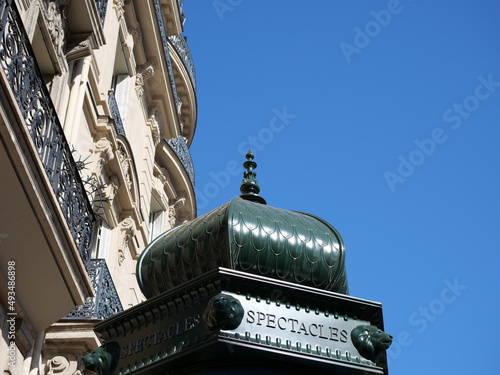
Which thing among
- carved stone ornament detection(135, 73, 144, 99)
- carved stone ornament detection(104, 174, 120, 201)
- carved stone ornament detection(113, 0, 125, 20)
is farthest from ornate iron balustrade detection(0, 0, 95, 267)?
carved stone ornament detection(135, 73, 144, 99)

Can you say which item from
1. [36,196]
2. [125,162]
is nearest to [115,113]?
[125,162]

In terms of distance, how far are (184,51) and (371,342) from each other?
18.4m

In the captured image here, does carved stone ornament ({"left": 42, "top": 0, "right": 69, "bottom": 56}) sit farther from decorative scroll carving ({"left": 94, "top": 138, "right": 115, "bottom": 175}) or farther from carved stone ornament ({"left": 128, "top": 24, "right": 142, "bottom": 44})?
carved stone ornament ({"left": 128, "top": 24, "right": 142, "bottom": 44})

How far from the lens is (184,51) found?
2059cm

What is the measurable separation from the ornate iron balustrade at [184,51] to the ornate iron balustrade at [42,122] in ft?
38.8

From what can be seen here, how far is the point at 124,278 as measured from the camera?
13953 millimetres

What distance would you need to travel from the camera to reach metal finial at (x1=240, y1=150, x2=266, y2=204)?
11.4 ft

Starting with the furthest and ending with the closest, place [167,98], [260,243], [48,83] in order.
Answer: [167,98] < [48,83] < [260,243]

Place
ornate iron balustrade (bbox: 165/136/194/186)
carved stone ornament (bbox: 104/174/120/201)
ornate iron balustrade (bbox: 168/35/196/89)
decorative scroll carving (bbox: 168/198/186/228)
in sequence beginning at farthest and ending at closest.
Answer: ornate iron balustrade (bbox: 168/35/196/89) < ornate iron balustrade (bbox: 165/136/194/186) < decorative scroll carving (bbox: 168/198/186/228) < carved stone ornament (bbox: 104/174/120/201)

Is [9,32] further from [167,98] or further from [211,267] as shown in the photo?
[167,98]

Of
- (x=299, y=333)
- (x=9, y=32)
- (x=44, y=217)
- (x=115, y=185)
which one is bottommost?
(x=115, y=185)

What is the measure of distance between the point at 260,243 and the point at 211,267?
204 millimetres

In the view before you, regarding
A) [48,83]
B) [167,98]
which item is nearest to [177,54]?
[167,98]

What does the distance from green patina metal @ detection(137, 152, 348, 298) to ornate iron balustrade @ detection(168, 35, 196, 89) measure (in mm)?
16986
